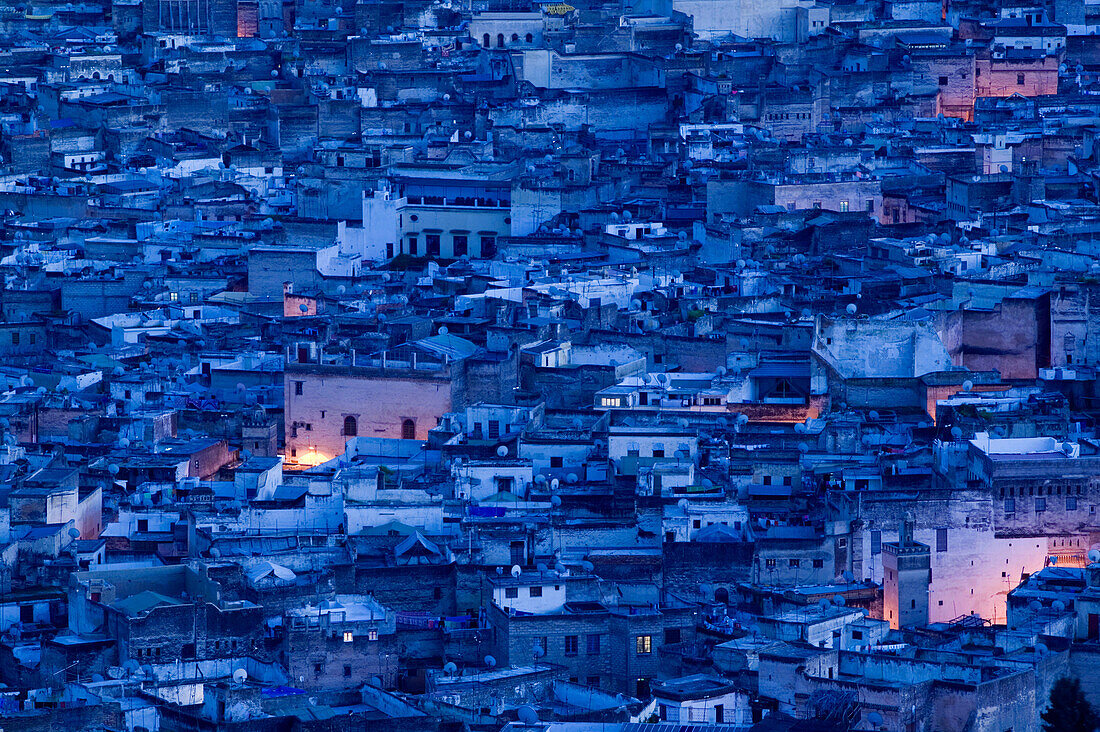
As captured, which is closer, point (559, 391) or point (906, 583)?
point (906, 583)

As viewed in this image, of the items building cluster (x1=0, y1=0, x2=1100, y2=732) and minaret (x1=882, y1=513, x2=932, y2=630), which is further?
minaret (x1=882, y1=513, x2=932, y2=630)

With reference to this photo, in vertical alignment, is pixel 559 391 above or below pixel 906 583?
above

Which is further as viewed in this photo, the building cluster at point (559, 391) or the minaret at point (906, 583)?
the minaret at point (906, 583)

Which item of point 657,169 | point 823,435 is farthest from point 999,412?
point 657,169
